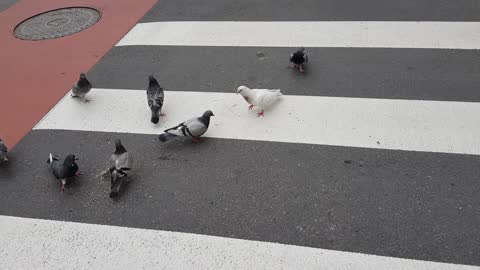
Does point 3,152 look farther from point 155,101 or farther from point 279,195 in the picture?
point 279,195

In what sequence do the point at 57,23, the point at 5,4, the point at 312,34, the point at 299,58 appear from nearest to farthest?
the point at 299,58 < the point at 312,34 < the point at 57,23 < the point at 5,4

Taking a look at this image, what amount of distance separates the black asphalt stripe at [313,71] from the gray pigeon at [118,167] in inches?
64.8

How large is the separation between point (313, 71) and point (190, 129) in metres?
2.21

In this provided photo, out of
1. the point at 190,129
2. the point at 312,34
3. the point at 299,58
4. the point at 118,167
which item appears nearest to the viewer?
the point at 118,167

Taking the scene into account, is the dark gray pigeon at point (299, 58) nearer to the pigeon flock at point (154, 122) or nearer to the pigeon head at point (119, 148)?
the pigeon flock at point (154, 122)

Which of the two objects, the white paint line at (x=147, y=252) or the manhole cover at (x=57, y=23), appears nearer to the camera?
the white paint line at (x=147, y=252)

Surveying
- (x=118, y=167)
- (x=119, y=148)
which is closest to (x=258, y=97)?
(x=119, y=148)

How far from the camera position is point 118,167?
4.24 metres

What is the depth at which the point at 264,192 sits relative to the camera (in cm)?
411

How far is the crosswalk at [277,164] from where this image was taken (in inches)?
142

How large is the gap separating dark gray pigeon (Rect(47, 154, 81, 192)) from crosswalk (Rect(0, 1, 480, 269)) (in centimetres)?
15

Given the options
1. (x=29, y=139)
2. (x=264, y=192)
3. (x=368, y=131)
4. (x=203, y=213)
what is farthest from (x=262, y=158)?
(x=29, y=139)

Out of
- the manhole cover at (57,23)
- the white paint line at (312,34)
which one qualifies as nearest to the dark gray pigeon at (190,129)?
the white paint line at (312,34)

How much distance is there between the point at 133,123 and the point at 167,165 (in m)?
0.99
